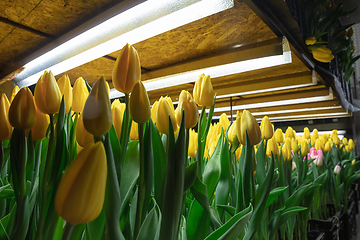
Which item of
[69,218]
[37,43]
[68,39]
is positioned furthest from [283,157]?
[37,43]

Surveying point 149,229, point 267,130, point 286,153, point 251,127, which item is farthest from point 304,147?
point 149,229

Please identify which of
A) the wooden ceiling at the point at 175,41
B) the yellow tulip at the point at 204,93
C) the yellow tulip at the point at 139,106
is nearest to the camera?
the yellow tulip at the point at 139,106

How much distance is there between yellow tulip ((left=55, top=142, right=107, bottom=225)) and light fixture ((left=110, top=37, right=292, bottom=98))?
126 cm

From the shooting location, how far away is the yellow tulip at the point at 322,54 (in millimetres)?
1605

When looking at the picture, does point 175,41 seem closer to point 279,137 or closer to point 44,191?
point 279,137

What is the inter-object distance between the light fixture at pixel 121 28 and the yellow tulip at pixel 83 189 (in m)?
0.82

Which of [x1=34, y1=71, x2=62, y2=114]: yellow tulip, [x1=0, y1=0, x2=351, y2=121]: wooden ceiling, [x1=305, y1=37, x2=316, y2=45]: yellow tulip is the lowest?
[x1=34, y1=71, x2=62, y2=114]: yellow tulip

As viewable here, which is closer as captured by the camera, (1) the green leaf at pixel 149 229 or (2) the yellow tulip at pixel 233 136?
(1) the green leaf at pixel 149 229

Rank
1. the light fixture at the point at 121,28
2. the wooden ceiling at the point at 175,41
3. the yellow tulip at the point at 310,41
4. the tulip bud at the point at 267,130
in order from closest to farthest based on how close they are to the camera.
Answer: the tulip bud at the point at 267,130, the light fixture at the point at 121,28, the wooden ceiling at the point at 175,41, the yellow tulip at the point at 310,41

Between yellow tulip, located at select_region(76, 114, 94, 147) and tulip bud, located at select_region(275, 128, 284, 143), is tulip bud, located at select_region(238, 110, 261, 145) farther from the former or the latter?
tulip bud, located at select_region(275, 128, 284, 143)

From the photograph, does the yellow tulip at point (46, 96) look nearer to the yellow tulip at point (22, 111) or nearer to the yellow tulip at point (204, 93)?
the yellow tulip at point (22, 111)

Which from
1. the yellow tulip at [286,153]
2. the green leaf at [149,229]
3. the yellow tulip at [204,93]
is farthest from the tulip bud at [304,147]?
the green leaf at [149,229]

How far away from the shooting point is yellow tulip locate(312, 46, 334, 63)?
1.61 m

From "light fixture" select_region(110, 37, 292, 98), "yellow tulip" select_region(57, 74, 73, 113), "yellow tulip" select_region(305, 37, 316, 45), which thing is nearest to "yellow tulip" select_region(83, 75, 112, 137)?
"yellow tulip" select_region(57, 74, 73, 113)
